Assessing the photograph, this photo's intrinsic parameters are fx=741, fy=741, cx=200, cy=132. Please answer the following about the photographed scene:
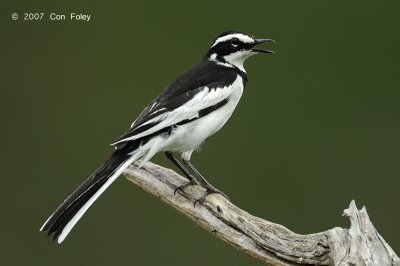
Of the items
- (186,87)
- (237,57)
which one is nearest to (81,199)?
(186,87)

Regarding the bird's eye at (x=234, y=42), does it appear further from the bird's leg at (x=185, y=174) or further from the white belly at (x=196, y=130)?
the bird's leg at (x=185, y=174)

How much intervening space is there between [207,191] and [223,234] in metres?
0.57

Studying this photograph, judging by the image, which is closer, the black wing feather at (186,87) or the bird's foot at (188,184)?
the black wing feather at (186,87)

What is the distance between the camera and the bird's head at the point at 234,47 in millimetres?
5004

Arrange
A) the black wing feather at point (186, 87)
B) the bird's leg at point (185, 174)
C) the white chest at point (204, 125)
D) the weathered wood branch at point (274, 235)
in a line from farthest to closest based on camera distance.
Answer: the bird's leg at point (185, 174) → the white chest at point (204, 125) → the black wing feather at point (186, 87) → the weathered wood branch at point (274, 235)

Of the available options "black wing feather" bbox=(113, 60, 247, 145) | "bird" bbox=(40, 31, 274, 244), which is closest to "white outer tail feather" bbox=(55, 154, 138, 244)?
"bird" bbox=(40, 31, 274, 244)

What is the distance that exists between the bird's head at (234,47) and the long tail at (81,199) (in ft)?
3.96

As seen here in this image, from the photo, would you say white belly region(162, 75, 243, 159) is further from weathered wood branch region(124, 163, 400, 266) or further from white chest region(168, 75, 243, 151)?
weathered wood branch region(124, 163, 400, 266)

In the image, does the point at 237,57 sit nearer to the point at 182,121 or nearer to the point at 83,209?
the point at 182,121

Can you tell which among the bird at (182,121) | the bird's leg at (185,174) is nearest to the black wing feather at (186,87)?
the bird at (182,121)

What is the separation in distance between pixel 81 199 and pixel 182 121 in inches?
33.2

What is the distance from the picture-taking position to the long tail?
155 inches

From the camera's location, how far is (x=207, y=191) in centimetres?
457

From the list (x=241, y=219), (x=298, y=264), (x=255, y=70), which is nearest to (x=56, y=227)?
(x=241, y=219)
